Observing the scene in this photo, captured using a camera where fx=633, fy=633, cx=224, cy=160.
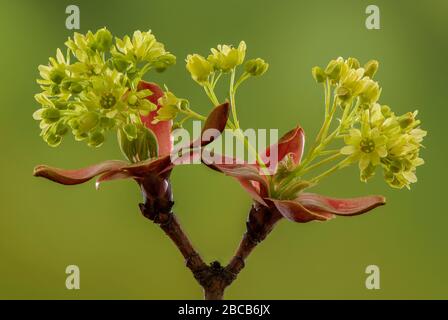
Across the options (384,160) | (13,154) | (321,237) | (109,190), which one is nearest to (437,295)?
(321,237)

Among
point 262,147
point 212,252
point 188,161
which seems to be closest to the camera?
point 188,161

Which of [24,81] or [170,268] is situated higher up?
[24,81]

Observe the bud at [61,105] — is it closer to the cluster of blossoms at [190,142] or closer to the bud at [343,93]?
the cluster of blossoms at [190,142]

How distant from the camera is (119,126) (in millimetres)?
490

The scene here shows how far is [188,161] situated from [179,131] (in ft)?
0.25

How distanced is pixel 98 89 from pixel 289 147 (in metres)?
0.17

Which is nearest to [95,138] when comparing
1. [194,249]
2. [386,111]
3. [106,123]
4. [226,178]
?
[106,123]

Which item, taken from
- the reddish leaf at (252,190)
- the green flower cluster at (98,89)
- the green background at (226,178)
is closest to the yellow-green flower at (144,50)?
the green flower cluster at (98,89)

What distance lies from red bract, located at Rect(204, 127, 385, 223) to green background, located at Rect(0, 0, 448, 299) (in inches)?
44.8

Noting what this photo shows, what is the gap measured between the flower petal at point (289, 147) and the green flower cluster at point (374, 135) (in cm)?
4

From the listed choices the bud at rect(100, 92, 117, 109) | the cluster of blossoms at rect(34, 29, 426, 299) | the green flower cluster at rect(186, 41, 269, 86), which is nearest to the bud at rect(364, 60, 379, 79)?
the cluster of blossoms at rect(34, 29, 426, 299)

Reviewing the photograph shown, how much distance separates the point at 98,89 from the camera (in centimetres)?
46

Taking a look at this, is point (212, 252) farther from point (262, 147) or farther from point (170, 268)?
point (262, 147)

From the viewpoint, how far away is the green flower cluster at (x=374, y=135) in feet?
1.56
